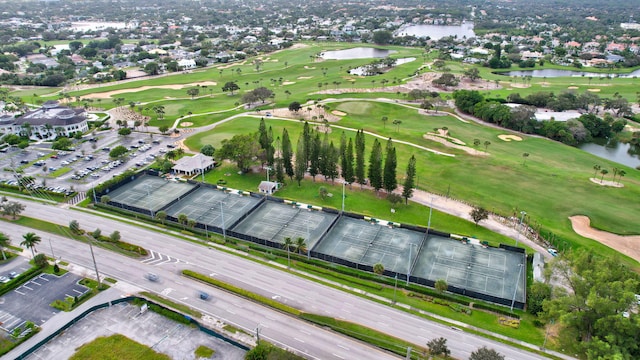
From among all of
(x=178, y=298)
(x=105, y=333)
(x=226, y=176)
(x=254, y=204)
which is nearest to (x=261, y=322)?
(x=178, y=298)

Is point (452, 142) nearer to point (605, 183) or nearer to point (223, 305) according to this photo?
point (605, 183)

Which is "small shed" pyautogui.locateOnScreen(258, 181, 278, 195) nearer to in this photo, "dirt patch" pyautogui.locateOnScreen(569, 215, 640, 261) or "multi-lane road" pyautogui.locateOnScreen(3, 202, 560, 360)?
"multi-lane road" pyautogui.locateOnScreen(3, 202, 560, 360)

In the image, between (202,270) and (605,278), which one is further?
(202,270)

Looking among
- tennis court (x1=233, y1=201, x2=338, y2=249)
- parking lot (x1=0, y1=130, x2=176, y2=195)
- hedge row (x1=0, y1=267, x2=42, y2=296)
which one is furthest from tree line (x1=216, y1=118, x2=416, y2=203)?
hedge row (x1=0, y1=267, x2=42, y2=296)

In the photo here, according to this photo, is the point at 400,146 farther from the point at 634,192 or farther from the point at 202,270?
the point at 202,270

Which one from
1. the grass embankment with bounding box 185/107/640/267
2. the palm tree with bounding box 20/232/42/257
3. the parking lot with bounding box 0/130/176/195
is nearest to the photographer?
the palm tree with bounding box 20/232/42/257

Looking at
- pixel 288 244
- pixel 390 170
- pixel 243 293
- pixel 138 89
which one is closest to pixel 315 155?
pixel 390 170

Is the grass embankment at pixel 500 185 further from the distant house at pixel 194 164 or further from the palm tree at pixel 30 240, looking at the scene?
the palm tree at pixel 30 240
